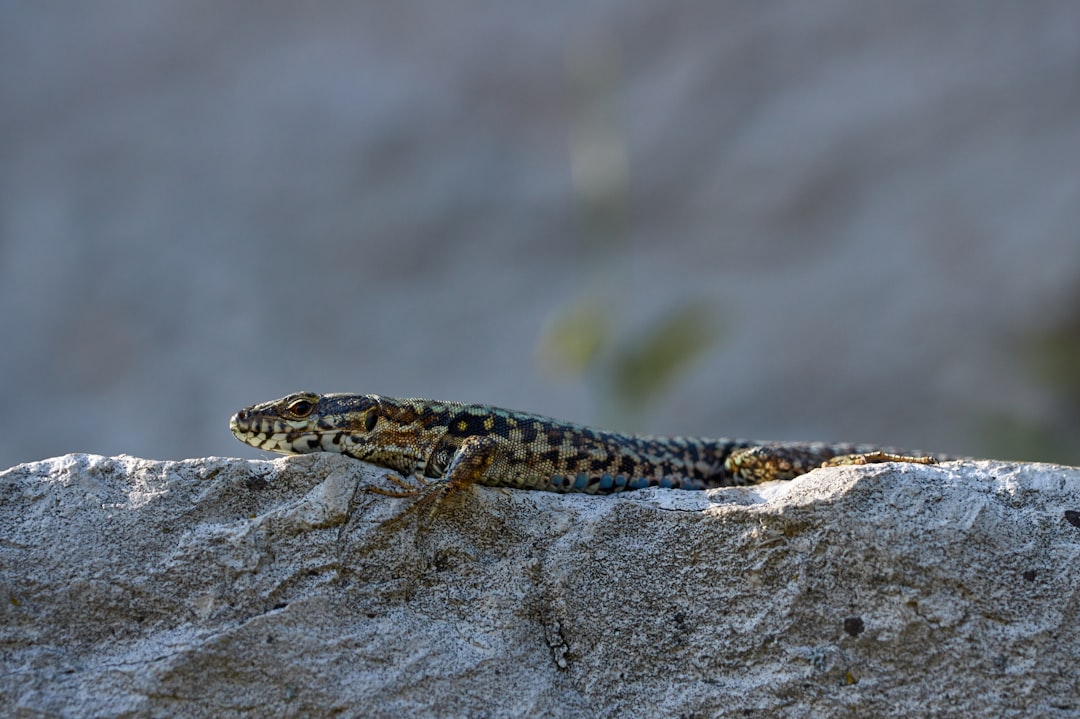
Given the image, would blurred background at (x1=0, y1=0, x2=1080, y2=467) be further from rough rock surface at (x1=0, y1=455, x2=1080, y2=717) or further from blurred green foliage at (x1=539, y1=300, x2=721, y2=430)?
rough rock surface at (x1=0, y1=455, x2=1080, y2=717)

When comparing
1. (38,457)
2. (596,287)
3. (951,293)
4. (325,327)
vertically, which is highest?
(325,327)

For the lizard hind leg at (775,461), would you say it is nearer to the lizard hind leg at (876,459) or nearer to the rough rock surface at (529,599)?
the lizard hind leg at (876,459)

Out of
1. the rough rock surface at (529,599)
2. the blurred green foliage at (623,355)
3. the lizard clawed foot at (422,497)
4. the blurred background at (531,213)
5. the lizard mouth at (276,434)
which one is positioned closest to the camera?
the rough rock surface at (529,599)

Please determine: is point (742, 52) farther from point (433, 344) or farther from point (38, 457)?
point (38, 457)

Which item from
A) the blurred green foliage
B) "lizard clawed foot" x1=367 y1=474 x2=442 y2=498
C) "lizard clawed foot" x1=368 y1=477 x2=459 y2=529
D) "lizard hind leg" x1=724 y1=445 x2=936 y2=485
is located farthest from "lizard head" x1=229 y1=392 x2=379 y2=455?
the blurred green foliage

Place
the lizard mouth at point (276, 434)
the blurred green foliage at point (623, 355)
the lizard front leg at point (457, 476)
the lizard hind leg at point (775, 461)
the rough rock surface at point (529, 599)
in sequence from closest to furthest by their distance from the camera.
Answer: the rough rock surface at point (529, 599), the lizard front leg at point (457, 476), the lizard mouth at point (276, 434), the lizard hind leg at point (775, 461), the blurred green foliage at point (623, 355)

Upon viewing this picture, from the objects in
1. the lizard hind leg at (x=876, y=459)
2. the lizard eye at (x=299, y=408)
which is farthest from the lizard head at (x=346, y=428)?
the lizard hind leg at (x=876, y=459)

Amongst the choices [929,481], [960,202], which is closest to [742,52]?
[960,202]
